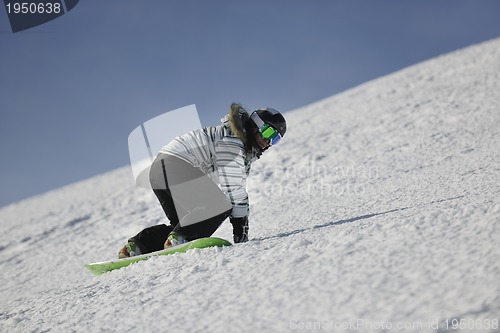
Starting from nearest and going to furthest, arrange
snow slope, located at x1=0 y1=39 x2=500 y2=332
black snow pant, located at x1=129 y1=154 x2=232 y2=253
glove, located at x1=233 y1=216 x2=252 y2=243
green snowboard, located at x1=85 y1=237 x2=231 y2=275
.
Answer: snow slope, located at x1=0 y1=39 x2=500 y2=332 < green snowboard, located at x1=85 y1=237 x2=231 y2=275 < black snow pant, located at x1=129 y1=154 x2=232 y2=253 < glove, located at x1=233 y1=216 x2=252 y2=243

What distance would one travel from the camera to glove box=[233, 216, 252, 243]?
3.30m

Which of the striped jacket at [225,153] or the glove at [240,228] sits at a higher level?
the striped jacket at [225,153]

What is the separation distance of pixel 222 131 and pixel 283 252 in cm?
123

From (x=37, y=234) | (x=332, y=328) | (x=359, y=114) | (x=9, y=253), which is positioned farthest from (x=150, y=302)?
(x=359, y=114)

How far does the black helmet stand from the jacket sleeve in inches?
9.2

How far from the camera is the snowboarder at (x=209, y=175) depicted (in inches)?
125

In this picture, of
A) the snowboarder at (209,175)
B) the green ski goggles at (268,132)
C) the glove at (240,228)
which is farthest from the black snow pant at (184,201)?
the green ski goggles at (268,132)

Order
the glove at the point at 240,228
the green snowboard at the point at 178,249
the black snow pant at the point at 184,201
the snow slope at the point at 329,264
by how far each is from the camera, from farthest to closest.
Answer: the glove at the point at 240,228, the black snow pant at the point at 184,201, the green snowboard at the point at 178,249, the snow slope at the point at 329,264

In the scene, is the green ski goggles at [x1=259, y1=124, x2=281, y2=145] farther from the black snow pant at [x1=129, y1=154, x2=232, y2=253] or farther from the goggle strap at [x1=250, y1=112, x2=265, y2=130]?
the black snow pant at [x1=129, y1=154, x2=232, y2=253]

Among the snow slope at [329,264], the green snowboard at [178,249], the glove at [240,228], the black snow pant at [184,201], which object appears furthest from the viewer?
the glove at [240,228]

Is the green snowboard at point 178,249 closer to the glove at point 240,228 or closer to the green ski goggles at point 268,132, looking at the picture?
the glove at point 240,228

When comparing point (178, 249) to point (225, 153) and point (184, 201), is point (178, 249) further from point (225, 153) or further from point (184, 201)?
point (225, 153)

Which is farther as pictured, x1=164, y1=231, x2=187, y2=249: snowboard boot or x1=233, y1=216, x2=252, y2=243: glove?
x1=233, y1=216, x2=252, y2=243: glove

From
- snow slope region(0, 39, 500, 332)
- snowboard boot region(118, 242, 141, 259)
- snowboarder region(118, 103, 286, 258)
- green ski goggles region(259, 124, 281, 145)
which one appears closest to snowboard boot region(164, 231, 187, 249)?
snowboarder region(118, 103, 286, 258)
